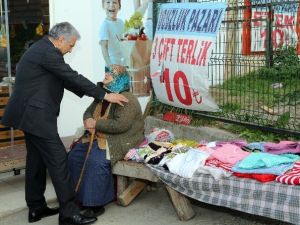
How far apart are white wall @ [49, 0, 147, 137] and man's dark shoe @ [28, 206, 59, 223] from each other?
1.62m

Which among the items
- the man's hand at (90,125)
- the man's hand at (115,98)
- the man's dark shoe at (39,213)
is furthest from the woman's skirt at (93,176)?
Result: the man's hand at (115,98)

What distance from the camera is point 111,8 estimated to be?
6105 mm

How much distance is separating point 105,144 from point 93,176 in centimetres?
32

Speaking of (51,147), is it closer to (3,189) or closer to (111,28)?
(3,189)

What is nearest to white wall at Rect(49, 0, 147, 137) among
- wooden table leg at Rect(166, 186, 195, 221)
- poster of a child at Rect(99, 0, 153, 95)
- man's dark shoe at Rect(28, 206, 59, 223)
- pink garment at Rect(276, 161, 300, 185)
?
poster of a child at Rect(99, 0, 153, 95)

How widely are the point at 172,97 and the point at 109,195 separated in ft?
5.82

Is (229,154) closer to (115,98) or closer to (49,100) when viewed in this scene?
(115,98)

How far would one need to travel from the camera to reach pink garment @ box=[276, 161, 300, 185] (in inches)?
132

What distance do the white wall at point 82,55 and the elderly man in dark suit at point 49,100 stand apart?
5.62 feet

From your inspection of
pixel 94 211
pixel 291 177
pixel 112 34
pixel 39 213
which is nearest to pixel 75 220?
pixel 94 211

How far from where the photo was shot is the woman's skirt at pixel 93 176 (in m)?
4.29

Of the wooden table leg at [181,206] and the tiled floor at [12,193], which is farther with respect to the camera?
the tiled floor at [12,193]

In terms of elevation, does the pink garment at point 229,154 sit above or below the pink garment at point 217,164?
above

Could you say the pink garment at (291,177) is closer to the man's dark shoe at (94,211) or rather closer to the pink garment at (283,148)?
the pink garment at (283,148)
